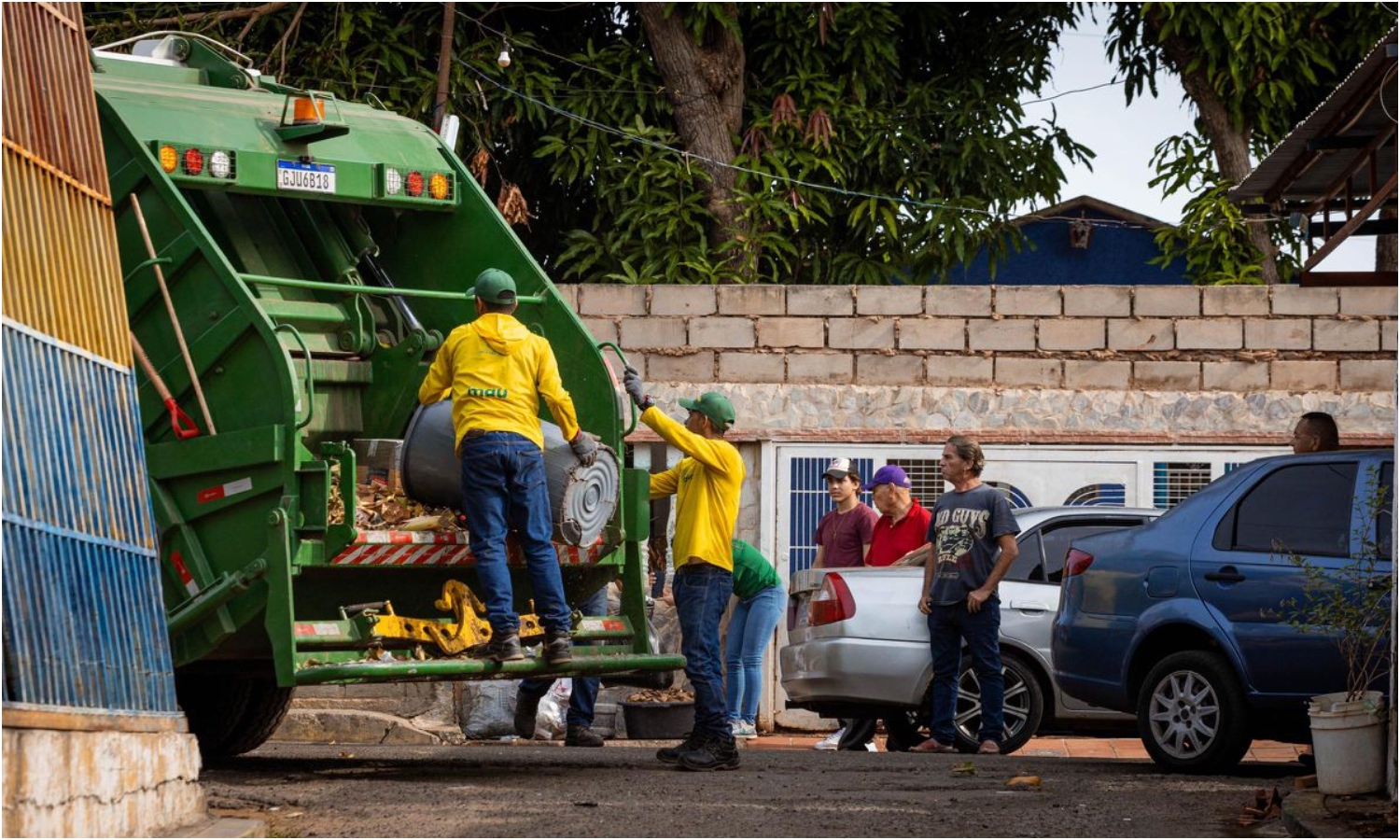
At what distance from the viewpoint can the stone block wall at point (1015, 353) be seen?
1434 centimetres

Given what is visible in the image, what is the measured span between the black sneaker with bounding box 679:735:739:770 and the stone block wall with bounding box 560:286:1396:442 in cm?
480

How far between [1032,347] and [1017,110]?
6.55 meters

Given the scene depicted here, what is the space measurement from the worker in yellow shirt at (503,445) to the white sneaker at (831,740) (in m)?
3.99

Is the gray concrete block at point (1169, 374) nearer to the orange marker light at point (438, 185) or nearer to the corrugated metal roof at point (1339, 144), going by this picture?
the corrugated metal roof at point (1339, 144)

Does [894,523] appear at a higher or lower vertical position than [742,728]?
higher

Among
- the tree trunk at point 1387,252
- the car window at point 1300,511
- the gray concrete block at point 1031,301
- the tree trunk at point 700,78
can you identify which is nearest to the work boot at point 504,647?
the car window at point 1300,511

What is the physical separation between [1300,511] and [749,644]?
364 centimetres

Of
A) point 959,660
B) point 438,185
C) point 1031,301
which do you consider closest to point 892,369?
point 1031,301

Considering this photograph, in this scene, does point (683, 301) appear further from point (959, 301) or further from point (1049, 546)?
point (1049, 546)

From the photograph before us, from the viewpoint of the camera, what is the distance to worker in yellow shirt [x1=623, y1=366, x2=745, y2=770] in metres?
9.54

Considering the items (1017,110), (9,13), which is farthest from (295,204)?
(1017,110)

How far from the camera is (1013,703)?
39.4 feet

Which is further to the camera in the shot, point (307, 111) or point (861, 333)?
point (861, 333)

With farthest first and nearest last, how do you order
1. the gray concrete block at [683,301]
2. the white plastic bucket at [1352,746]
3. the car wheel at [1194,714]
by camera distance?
the gray concrete block at [683,301]
the car wheel at [1194,714]
the white plastic bucket at [1352,746]
